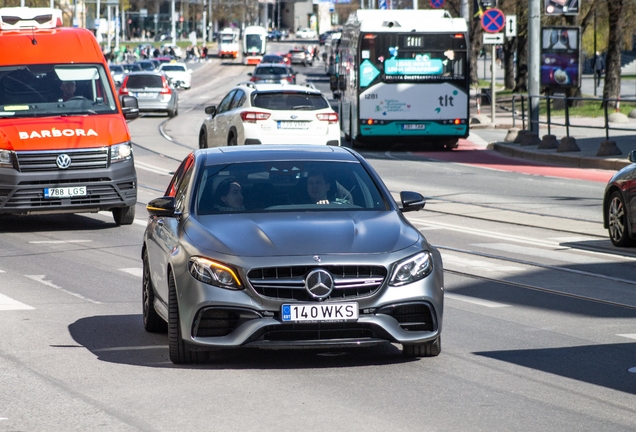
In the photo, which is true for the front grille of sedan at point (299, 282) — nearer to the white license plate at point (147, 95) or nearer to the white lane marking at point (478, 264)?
the white lane marking at point (478, 264)

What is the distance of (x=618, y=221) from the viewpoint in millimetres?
14078

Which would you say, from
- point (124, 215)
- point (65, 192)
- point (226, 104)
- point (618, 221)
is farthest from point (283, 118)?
point (618, 221)

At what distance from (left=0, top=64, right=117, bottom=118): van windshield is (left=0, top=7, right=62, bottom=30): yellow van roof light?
1078 millimetres

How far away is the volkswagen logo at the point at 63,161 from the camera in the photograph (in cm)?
1525

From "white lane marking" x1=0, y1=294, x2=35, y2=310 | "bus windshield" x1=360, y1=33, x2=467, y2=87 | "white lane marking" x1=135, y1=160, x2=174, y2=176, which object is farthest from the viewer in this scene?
"bus windshield" x1=360, y1=33, x2=467, y2=87

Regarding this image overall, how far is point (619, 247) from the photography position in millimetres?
14125

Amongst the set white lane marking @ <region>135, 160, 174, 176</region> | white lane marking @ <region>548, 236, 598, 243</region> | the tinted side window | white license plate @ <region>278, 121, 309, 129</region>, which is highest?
the tinted side window

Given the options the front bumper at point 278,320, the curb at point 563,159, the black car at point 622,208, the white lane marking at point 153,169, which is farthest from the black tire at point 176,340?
the curb at point 563,159

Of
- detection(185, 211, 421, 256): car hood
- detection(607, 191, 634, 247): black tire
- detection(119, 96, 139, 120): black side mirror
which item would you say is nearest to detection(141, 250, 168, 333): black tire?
detection(185, 211, 421, 256): car hood

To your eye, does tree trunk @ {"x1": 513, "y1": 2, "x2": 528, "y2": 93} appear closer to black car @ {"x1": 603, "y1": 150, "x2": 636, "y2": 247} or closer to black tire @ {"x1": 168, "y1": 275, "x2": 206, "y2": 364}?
black car @ {"x1": 603, "y1": 150, "x2": 636, "y2": 247}

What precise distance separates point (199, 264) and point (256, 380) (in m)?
0.74

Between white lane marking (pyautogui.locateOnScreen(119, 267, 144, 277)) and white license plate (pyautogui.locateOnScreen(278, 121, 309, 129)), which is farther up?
white license plate (pyautogui.locateOnScreen(278, 121, 309, 129))

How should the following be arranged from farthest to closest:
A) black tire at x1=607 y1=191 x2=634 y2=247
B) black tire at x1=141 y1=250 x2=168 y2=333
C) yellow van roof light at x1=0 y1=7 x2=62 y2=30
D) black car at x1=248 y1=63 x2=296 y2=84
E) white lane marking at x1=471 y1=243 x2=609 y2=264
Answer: black car at x1=248 y1=63 x2=296 y2=84 → yellow van roof light at x1=0 y1=7 x2=62 y2=30 → black tire at x1=607 y1=191 x2=634 y2=247 → white lane marking at x1=471 y1=243 x2=609 y2=264 → black tire at x1=141 y1=250 x2=168 y2=333

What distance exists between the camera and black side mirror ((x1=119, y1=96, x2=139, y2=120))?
1633cm
